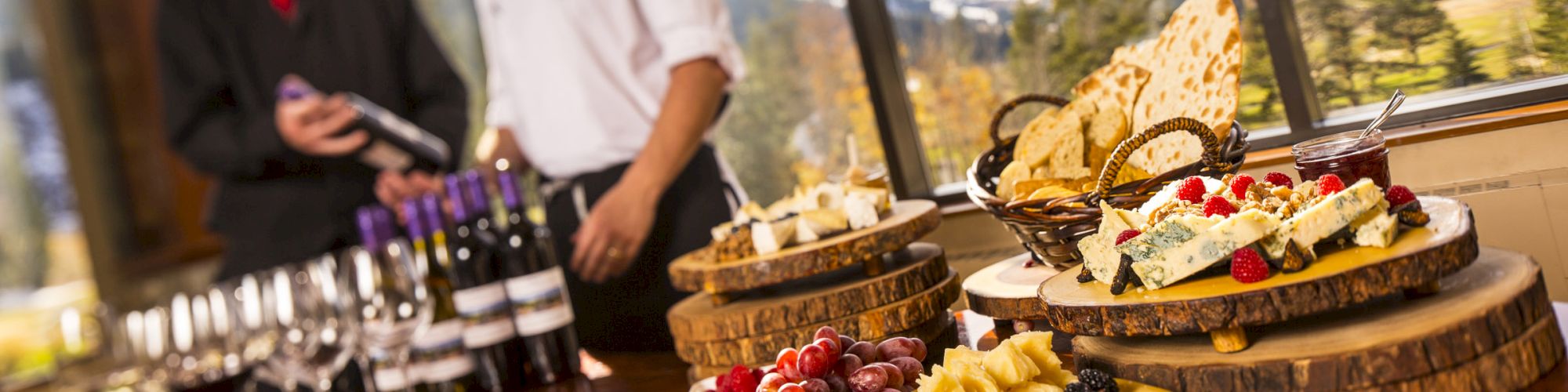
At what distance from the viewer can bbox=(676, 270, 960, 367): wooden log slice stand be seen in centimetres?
156

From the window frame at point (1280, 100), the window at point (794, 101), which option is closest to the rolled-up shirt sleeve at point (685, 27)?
the window at point (794, 101)

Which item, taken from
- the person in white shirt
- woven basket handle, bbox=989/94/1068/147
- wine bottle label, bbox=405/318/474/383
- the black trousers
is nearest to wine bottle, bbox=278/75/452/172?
the person in white shirt

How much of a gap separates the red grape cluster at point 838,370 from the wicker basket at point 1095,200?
26 cm

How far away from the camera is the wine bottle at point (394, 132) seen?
3037 millimetres

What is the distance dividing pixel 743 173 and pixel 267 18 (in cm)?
133

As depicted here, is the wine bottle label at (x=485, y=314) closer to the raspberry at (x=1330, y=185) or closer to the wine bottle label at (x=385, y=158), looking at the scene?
the wine bottle label at (x=385, y=158)

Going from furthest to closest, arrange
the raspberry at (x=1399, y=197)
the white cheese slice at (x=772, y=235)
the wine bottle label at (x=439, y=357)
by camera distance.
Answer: the wine bottle label at (x=439, y=357) → the white cheese slice at (x=772, y=235) → the raspberry at (x=1399, y=197)

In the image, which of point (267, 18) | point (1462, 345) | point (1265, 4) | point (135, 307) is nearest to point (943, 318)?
point (1462, 345)

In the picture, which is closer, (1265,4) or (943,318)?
(943,318)

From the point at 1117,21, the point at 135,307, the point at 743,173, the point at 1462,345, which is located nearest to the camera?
the point at 1462,345

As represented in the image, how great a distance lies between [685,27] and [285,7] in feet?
3.68

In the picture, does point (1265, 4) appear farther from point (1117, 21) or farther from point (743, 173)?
Result: point (743, 173)

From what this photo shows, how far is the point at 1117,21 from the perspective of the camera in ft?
8.63

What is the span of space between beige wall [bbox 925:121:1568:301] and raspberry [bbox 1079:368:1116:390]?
142 cm
